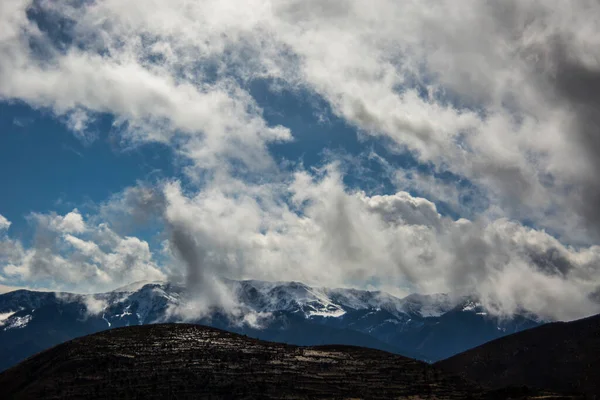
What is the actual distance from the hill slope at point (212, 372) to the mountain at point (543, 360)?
4167 cm

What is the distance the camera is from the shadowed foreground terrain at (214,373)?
9538cm

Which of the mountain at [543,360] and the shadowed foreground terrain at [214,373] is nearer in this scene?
the shadowed foreground terrain at [214,373]

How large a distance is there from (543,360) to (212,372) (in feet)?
327

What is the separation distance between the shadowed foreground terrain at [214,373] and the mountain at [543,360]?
4206 centimetres

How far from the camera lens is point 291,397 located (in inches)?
3671

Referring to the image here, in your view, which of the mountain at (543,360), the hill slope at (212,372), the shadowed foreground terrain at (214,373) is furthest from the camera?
the mountain at (543,360)

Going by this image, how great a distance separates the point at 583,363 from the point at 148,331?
110 metres

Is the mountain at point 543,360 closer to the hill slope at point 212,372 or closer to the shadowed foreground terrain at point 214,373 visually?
the hill slope at point 212,372

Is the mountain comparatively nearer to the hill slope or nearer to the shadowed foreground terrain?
the hill slope

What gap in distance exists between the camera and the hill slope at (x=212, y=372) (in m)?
95.5

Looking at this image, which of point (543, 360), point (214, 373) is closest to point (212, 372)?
point (214, 373)

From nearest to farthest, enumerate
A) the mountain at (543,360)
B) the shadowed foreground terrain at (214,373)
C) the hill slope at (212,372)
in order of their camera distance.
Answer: the shadowed foreground terrain at (214,373) < the hill slope at (212,372) < the mountain at (543,360)

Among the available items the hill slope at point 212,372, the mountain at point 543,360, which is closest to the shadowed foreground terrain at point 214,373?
the hill slope at point 212,372

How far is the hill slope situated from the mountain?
41.7 metres
